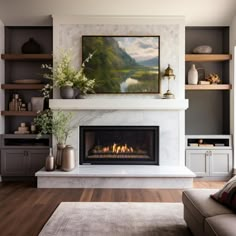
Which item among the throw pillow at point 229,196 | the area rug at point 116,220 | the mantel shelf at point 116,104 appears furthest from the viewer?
the mantel shelf at point 116,104

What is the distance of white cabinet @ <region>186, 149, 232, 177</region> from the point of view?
20.8ft

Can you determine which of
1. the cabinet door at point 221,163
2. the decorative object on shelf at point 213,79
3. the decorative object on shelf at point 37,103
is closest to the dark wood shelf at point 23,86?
the decorative object on shelf at point 37,103

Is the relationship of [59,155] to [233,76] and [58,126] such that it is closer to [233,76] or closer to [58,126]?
[58,126]

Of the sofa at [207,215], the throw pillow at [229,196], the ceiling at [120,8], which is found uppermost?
the ceiling at [120,8]

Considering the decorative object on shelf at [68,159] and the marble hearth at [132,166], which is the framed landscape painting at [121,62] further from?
the decorative object on shelf at [68,159]

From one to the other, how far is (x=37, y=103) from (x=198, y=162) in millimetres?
2921

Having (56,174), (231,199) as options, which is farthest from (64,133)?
(231,199)

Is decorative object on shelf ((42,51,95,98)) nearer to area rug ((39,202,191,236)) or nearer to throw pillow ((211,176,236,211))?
area rug ((39,202,191,236))

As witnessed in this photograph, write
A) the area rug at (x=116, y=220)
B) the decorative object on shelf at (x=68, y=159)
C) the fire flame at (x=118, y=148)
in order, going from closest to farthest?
the area rug at (x=116, y=220) → the decorative object on shelf at (x=68, y=159) → the fire flame at (x=118, y=148)

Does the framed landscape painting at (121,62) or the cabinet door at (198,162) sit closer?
the framed landscape painting at (121,62)

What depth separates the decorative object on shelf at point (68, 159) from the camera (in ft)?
18.9

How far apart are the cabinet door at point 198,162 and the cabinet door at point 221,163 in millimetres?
97

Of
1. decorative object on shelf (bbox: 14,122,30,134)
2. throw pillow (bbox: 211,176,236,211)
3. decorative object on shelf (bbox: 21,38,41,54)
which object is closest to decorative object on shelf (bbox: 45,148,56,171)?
decorative object on shelf (bbox: 14,122,30,134)

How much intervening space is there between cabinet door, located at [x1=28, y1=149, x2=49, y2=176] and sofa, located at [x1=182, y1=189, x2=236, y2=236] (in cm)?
331
